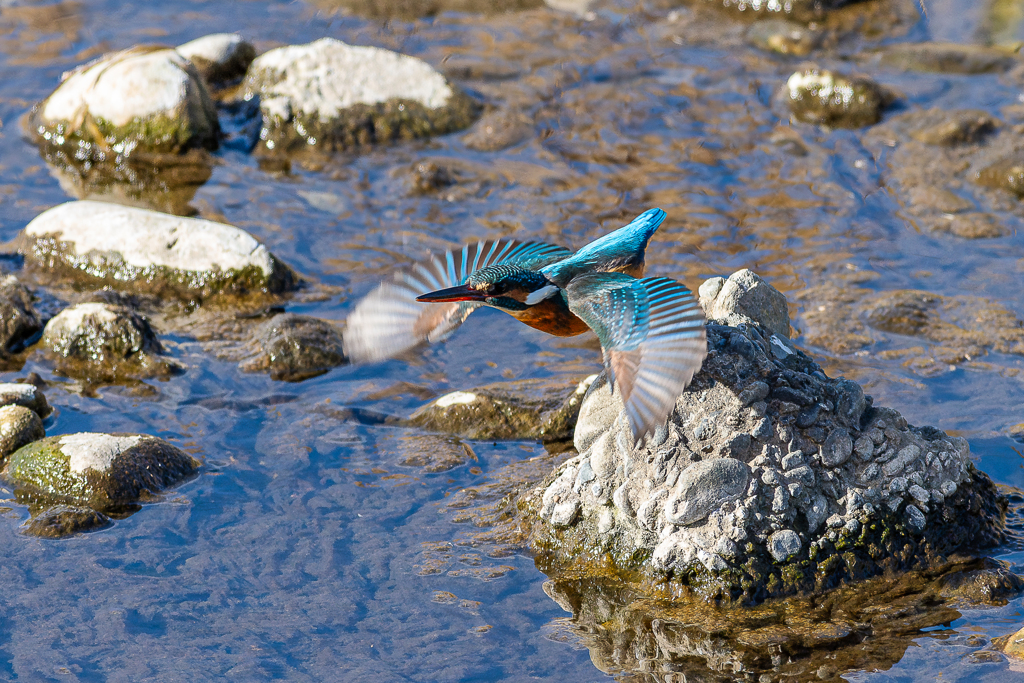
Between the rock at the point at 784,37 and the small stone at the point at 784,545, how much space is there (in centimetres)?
694

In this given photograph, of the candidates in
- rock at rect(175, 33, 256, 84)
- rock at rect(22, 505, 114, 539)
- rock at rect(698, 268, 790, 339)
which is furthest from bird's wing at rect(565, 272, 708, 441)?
rock at rect(175, 33, 256, 84)

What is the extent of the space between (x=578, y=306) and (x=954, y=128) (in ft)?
17.5

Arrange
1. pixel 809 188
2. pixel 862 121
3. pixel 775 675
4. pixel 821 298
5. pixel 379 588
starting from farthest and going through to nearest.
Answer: pixel 862 121, pixel 809 188, pixel 821 298, pixel 379 588, pixel 775 675

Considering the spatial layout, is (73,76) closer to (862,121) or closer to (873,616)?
(862,121)

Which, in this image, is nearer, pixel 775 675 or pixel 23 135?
pixel 775 675

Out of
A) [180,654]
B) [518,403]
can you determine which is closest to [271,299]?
[518,403]

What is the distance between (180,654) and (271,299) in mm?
3140

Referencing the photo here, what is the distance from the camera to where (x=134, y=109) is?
862 centimetres

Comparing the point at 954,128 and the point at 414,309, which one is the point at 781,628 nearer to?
the point at 414,309

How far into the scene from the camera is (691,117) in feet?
29.8

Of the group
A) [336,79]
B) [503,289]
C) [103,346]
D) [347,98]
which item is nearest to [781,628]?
[503,289]

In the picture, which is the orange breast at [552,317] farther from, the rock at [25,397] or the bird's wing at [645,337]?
the rock at [25,397]

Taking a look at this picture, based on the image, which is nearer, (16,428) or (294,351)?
(16,428)

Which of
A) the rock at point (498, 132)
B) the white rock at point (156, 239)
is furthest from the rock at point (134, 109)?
the rock at point (498, 132)
